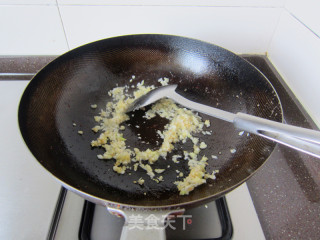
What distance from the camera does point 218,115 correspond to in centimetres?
62

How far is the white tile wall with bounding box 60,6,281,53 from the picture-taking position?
2.72 feet

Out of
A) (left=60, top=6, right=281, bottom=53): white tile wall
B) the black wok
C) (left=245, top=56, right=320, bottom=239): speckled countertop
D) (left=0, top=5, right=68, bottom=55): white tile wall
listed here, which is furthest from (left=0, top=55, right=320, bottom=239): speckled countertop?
(left=0, top=5, right=68, bottom=55): white tile wall

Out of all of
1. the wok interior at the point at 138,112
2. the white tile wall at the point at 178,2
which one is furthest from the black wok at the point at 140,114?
the white tile wall at the point at 178,2

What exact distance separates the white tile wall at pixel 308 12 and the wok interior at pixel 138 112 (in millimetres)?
196

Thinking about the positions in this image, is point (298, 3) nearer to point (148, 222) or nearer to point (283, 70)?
point (283, 70)

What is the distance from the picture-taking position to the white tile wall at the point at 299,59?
2.28 feet

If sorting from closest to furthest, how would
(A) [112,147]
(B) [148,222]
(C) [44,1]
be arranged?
(B) [148,222] → (A) [112,147] → (C) [44,1]

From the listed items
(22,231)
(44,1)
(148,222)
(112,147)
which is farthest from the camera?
(44,1)

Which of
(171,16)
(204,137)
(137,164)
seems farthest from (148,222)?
(171,16)

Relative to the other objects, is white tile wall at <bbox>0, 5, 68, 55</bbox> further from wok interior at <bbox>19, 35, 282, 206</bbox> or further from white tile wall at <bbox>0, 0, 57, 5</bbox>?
wok interior at <bbox>19, 35, 282, 206</bbox>

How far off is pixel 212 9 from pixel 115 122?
0.48m

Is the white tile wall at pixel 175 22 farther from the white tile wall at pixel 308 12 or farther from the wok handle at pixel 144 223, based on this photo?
the wok handle at pixel 144 223

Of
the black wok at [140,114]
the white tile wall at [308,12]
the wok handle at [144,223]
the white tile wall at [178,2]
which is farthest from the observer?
the white tile wall at [178,2]

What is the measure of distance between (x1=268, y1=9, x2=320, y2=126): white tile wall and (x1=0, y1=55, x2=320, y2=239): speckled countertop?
1.4 inches
